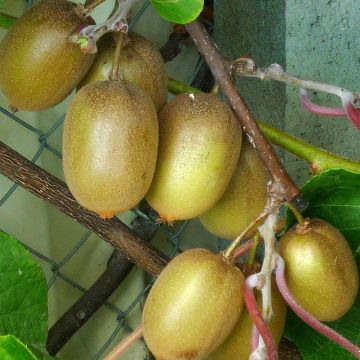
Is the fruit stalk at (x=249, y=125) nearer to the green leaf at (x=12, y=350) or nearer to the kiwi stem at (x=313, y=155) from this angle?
the kiwi stem at (x=313, y=155)

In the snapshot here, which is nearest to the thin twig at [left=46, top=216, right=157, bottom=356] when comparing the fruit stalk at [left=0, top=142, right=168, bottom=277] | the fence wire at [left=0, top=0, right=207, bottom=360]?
the fence wire at [left=0, top=0, right=207, bottom=360]

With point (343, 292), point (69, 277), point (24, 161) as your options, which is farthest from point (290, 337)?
point (69, 277)

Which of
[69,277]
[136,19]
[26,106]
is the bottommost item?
[69,277]

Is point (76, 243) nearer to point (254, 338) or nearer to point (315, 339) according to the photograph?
point (315, 339)

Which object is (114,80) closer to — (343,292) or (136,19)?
(343,292)

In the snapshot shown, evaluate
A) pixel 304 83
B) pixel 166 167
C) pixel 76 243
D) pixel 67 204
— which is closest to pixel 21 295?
pixel 67 204

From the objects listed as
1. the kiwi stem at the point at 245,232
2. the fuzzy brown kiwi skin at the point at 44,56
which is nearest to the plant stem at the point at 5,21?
the fuzzy brown kiwi skin at the point at 44,56

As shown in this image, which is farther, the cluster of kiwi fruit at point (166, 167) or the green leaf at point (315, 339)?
the green leaf at point (315, 339)
